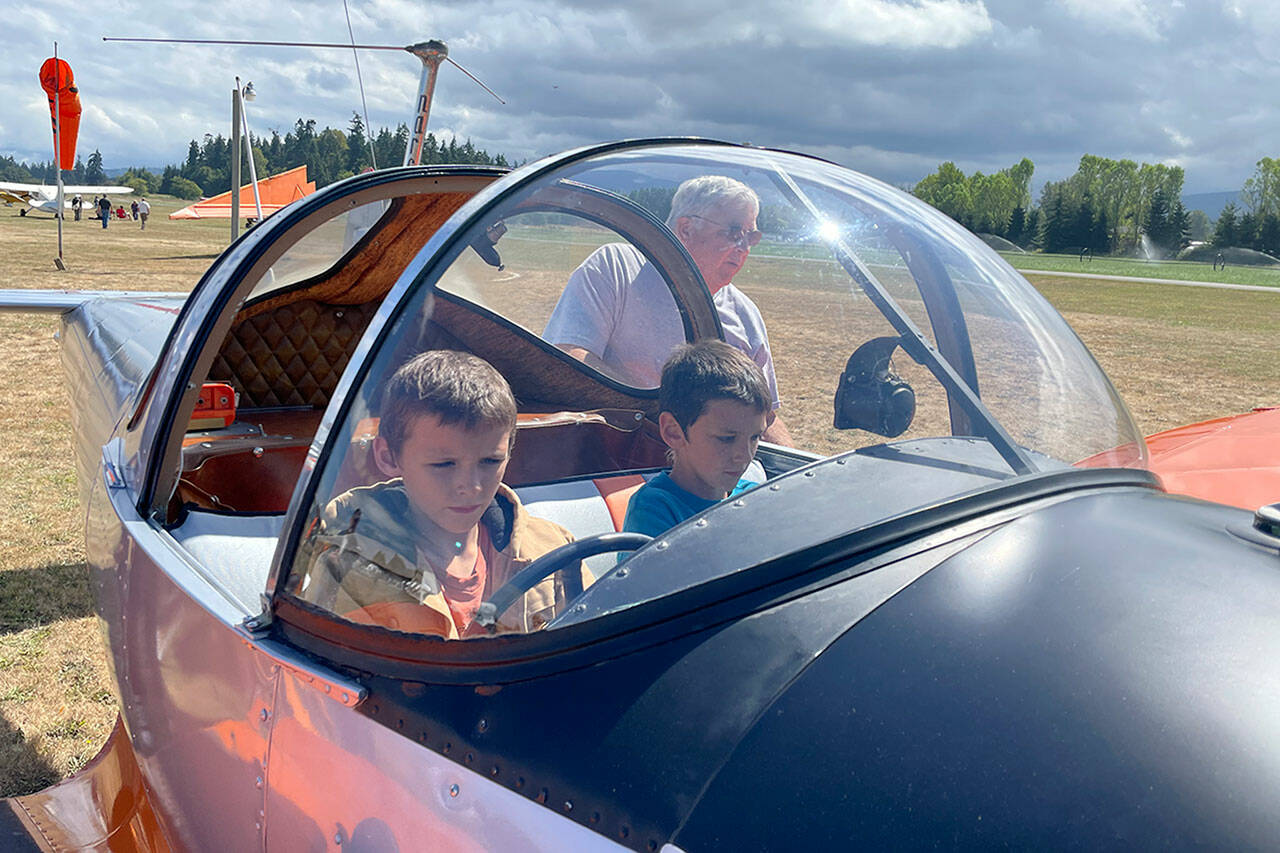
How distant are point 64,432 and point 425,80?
12.3 ft

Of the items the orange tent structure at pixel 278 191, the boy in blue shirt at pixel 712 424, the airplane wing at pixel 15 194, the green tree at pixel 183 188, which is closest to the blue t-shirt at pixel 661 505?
the boy in blue shirt at pixel 712 424

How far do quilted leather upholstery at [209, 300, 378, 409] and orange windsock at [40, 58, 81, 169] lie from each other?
12207 mm

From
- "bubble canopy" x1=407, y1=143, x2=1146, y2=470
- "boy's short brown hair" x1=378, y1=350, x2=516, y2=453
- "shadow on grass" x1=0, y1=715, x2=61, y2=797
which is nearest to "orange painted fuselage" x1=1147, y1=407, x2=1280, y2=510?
"bubble canopy" x1=407, y1=143, x2=1146, y2=470

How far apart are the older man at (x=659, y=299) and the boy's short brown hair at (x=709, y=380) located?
9 centimetres

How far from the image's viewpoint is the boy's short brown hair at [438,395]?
52.4 inches

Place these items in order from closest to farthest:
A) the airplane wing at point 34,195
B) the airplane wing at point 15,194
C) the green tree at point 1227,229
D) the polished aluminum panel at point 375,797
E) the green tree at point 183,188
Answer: the polished aluminum panel at point 375,797 → the airplane wing at point 34,195 → the airplane wing at point 15,194 → the green tree at point 1227,229 → the green tree at point 183,188

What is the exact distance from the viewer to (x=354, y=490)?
1.33m

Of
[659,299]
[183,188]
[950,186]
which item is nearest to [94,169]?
[183,188]

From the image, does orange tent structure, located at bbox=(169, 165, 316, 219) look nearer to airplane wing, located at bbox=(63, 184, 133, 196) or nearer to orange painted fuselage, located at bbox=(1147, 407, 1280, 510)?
orange painted fuselage, located at bbox=(1147, 407, 1280, 510)

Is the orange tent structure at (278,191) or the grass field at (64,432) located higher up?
the orange tent structure at (278,191)

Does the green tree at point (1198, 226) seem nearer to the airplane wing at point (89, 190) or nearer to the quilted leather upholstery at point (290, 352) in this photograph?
the airplane wing at point (89, 190)

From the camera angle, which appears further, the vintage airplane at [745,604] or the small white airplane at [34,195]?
the small white airplane at [34,195]

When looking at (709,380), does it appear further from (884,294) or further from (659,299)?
(659,299)

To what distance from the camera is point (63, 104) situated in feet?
47.5
